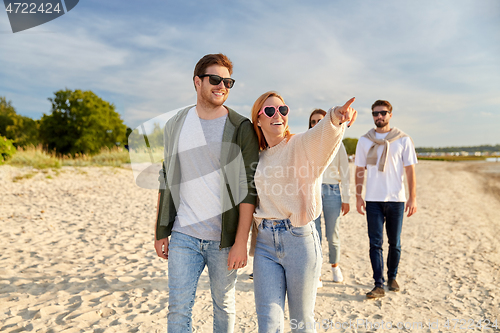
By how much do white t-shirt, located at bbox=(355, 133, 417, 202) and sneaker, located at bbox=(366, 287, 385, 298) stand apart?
1.24 meters

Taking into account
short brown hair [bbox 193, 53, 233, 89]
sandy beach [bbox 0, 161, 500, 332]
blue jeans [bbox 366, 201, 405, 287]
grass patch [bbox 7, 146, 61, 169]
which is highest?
short brown hair [bbox 193, 53, 233, 89]

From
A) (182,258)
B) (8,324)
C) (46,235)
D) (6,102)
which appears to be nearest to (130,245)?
(46,235)

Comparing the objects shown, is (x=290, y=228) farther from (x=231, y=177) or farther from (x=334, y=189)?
(x=334, y=189)

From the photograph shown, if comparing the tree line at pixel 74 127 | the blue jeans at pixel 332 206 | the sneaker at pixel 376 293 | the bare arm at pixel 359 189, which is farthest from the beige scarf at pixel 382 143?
the tree line at pixel 74 127

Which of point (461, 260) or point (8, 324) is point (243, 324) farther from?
point (461, 260)

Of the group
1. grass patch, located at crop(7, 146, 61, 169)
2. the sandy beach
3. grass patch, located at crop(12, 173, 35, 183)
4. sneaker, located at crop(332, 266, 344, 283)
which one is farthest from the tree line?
sneaker, located at crop(332, 266, 344, 283)

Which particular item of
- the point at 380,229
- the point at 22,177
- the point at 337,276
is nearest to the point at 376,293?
the point at 337,276

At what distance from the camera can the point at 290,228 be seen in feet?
7.23

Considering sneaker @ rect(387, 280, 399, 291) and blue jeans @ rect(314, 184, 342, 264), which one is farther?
blue jeans @ rect(314, 184, 342, 264)

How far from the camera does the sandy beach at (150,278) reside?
12.5ft

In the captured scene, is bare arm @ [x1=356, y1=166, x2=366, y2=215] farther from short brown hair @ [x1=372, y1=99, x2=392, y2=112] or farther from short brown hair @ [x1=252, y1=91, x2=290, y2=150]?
short brown hair @ [x1=252, y1=91, x2=290, y2=150]

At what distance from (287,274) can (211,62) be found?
168cm

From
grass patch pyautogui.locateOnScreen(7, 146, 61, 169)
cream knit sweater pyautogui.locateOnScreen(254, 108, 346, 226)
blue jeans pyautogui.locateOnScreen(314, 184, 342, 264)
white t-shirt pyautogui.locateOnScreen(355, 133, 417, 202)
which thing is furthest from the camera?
grass patch pyautogui.locateOnScreen(7, 146, 61, 169)

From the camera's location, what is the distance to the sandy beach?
3.80 metres
